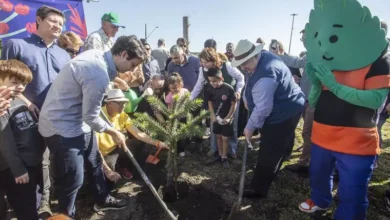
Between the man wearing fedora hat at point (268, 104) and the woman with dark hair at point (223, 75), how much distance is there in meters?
1.18

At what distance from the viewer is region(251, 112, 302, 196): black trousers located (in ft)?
10.1

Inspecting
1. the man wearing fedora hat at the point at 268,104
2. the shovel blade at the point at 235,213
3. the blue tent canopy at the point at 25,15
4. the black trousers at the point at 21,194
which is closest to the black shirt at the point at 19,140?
the black trousers at the point at 21,194

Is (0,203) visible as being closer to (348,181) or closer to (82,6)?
(348,181)

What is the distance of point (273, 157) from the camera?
316cm

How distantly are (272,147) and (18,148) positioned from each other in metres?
2.80

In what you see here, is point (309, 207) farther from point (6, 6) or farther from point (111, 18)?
point (6, 6)

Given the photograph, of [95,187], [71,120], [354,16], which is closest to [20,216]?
[95,187]

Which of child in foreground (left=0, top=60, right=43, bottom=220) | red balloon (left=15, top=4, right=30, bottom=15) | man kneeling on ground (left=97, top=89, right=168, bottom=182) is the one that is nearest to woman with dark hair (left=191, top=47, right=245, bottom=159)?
man kneeling on ground (left=97, top=89, right=168, bottom=182)

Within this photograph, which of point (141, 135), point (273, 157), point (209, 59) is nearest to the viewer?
point (273, 157)

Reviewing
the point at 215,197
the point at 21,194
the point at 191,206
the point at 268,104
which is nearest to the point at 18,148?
the point at 21,194

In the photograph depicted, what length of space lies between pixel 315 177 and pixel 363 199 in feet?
1.73

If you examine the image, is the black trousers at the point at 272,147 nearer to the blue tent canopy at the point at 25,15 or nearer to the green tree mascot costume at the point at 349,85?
the green tree mascot costume at the point at 349,85

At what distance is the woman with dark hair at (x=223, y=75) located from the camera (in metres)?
4.23

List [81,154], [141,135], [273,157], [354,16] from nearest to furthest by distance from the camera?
[354,16] → [81,154] → [273,157] → [141,135]
